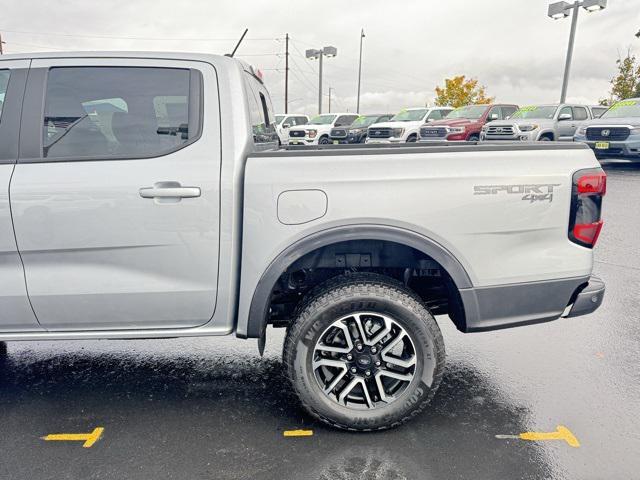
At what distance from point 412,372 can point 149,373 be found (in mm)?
1746

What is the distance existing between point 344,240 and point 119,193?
110cm

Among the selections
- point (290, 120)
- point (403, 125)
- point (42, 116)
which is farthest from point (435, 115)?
point (42, 116)

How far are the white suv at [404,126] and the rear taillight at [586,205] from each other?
637 inches

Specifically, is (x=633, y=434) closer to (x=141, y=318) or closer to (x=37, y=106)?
(x=141, y=318)

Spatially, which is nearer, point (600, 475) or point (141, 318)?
point (600, 475)

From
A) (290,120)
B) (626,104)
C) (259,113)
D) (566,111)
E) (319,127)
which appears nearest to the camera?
(259,113)

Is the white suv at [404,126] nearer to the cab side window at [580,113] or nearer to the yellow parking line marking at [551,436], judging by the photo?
the cab side window at [580,113]

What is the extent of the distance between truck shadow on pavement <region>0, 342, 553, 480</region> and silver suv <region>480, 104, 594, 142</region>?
13663 millimetres

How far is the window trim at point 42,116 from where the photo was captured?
239 centimetres

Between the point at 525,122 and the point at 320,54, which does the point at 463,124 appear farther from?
the point at 320,54

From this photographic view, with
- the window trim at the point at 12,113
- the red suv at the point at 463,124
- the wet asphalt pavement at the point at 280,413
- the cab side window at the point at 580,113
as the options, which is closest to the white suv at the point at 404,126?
the red suv at the point at 463,124

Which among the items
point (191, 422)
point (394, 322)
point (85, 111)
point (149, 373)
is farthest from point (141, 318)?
point (394, 322)

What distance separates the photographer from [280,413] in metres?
2.72

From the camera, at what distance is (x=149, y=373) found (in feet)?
10.5
